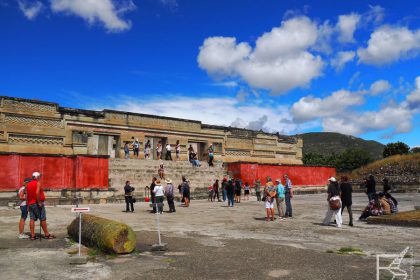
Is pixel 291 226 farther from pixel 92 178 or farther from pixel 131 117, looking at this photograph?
pixel 131 117

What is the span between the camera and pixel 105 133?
27500 mm

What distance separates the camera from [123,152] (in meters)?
28.1

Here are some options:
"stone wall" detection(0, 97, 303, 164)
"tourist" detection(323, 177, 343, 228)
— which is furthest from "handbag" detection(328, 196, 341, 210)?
"stone wall" detection(0, 97, 303, 164)

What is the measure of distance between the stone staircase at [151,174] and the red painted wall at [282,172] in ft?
4.23

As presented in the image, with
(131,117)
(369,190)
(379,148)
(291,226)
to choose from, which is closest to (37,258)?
(291,226)

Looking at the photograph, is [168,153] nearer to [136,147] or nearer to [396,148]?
[136,147]

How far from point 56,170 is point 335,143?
120 metres

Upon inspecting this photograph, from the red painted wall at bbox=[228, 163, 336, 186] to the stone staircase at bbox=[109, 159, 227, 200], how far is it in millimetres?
1290

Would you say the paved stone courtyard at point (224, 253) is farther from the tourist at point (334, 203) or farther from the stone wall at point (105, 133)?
the stone wall at point (105, 133)

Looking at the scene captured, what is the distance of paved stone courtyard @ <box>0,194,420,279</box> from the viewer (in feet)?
20.9

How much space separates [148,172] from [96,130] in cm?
526

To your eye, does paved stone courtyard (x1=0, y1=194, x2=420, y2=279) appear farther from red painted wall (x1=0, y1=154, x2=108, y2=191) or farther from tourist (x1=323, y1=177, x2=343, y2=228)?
red painted wall (x1=0, y1=154, x2=108, y2=191)

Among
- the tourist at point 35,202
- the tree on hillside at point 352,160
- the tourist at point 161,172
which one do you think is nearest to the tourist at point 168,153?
the tourist at point 161,172

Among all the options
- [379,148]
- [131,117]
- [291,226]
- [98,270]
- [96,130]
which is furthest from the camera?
[379,148]
